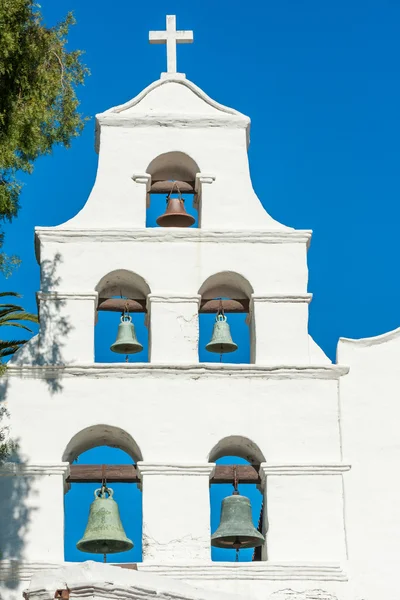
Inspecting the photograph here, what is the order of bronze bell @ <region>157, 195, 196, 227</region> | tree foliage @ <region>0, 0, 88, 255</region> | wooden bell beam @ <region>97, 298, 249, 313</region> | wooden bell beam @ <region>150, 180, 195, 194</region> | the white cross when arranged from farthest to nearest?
1. the white cross
2. wooden bell beam @ <region>150, 180, 195, 194</region>
3. bronze bell @ <region>157, 195, 196, 227</region>
4. wooden bell beam @ <region>97, 298, 249, 313</region>
5. tree foliage @ <region>0, 0, 88, 255</region>

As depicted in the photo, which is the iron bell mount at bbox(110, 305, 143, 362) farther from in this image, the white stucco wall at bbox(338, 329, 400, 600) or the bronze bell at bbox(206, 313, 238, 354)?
the white stucco wall at bbox(338, 329, 400, 600)

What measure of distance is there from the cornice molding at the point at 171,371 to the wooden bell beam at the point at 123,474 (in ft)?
3.74

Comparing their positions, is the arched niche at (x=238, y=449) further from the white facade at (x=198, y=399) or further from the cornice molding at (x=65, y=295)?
the cornice molding at (x=65, y=295)

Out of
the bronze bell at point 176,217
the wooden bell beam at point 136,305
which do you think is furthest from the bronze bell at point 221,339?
the bronze bell at point 176,217

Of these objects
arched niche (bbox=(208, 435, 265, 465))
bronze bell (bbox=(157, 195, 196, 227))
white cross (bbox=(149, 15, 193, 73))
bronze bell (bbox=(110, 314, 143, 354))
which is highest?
white cross (bbox=(149, 15, 193, 73))

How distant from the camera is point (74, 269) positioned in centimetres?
1855

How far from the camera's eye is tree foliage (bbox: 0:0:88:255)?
1639cm

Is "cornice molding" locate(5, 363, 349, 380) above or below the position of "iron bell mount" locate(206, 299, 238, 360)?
below

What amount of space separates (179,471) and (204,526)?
28.2 inches

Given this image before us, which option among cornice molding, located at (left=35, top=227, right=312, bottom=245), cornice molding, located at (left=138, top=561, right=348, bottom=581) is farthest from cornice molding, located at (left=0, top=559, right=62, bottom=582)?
cornice molding, located at (left=35, top=227, right=312, bottom=245)

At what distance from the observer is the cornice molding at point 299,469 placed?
693 inches

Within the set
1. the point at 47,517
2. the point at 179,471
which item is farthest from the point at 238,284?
the point at 47,517

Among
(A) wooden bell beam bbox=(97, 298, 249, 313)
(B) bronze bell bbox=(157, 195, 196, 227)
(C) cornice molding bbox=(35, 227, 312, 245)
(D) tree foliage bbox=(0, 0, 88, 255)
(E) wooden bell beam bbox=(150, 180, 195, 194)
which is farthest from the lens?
(E) wooden bell beam bbox=(150, 180, 195, 194)

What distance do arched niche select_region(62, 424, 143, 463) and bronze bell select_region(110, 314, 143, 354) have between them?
1.32m
